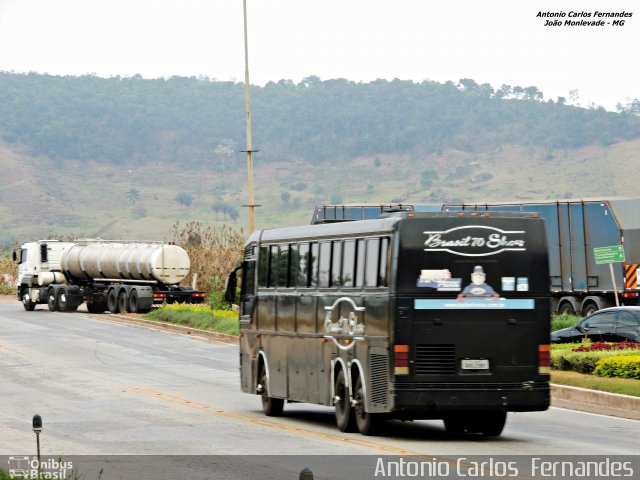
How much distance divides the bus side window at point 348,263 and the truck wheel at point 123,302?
38.4m

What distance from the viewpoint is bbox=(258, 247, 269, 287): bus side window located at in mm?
22828

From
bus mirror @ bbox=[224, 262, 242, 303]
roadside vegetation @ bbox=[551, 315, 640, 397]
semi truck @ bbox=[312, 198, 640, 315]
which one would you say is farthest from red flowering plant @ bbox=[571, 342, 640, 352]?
semi truck @ bbox=[312, 198, 640, 315]

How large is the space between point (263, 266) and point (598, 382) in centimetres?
665

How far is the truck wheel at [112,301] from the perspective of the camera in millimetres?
58031

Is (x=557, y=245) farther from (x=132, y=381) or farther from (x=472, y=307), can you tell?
(x=472, y=307)

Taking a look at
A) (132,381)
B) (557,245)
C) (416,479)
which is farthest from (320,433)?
(557,245)

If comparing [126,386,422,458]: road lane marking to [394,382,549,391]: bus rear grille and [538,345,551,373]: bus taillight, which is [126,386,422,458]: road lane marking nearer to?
[394,382,549,391]: bus rear grille

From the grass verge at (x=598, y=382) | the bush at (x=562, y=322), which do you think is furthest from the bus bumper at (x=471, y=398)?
the bush at (x=562, y=322)

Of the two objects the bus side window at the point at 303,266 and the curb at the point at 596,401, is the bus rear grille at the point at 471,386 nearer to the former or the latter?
the bus side window at the point at 303,266

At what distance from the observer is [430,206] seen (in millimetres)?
53406

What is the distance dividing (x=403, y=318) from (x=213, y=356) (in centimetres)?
2020

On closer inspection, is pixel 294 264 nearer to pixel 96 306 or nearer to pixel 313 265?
pixel 313 265

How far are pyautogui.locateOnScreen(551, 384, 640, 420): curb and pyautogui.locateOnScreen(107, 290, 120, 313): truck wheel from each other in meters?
34.8

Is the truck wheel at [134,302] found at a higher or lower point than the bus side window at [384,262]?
lower
